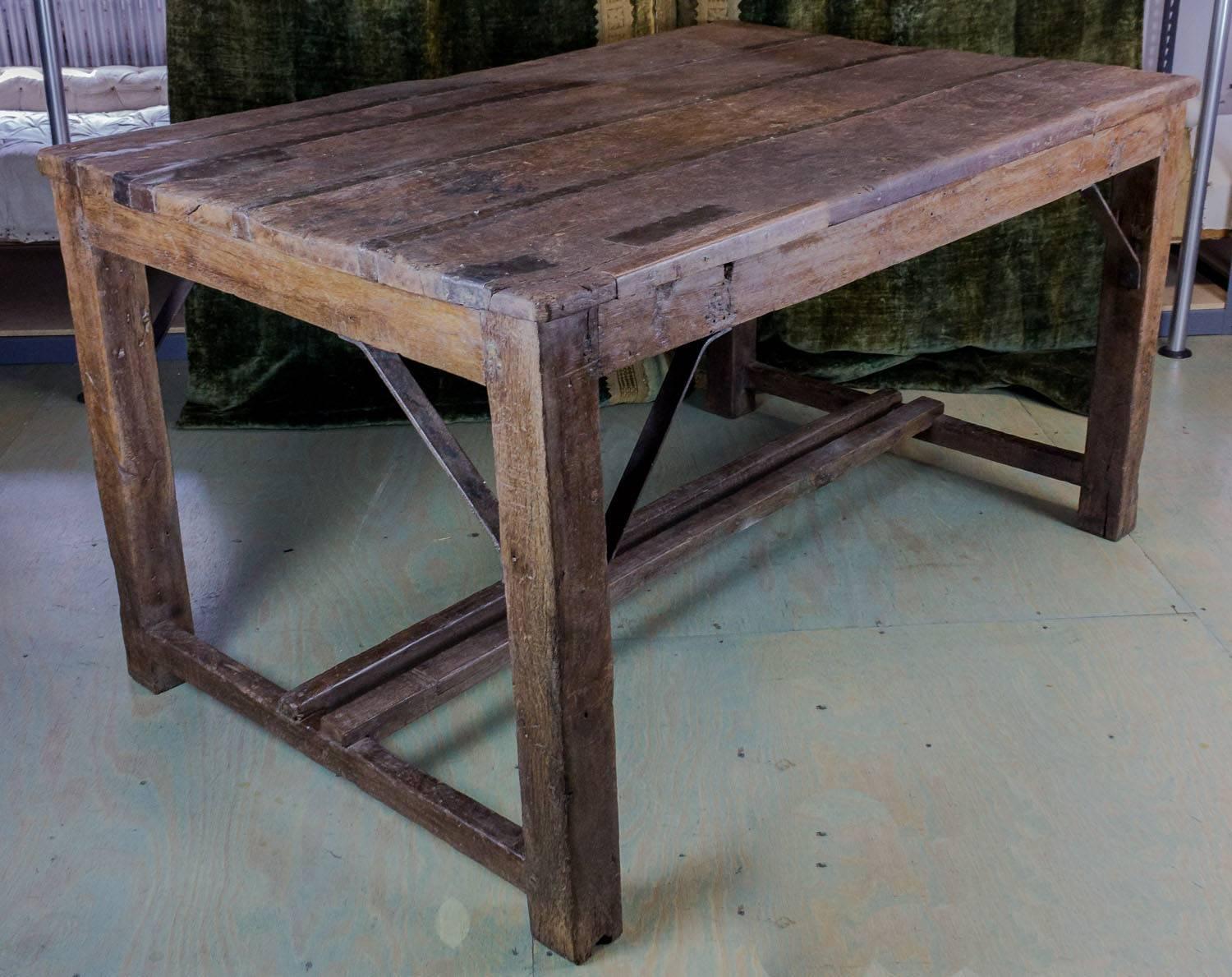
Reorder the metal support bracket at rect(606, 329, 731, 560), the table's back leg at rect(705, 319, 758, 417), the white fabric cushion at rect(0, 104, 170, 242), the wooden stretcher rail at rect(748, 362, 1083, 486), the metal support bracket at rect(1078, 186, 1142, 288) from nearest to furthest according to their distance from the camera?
the metal support bracket at rect(606, 329, 731, 560) < the metal support bracket at rect(1078, 186, 1142, 288) < the wooden stretcher rail at rect(748, 362, 1083, 486) < the table's back leg at rect(705, 319, 758, 417) < the white fabric cushion at rect(0, 104, 170, 242)

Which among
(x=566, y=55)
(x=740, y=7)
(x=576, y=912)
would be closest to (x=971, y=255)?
(x=740, y=7)

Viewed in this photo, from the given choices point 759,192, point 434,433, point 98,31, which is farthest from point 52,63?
point 759,192

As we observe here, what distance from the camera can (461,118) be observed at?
6.56 feet

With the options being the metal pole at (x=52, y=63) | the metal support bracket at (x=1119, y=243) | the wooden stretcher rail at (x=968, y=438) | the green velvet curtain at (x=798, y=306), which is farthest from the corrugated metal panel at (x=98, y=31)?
the metal support bracket at (x=1119, y=243)

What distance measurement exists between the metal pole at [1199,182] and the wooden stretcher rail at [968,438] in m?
A: 0.74

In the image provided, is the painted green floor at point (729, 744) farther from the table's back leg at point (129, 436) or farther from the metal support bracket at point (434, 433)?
the metal support bracket at point (434, 433)

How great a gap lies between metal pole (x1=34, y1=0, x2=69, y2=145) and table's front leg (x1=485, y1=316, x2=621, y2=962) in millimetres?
1906

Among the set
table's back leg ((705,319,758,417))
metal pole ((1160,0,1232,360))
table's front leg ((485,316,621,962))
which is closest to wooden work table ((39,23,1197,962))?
table's front leg ((485,316,621,962))

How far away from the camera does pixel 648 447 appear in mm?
1593

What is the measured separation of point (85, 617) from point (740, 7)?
175 cm

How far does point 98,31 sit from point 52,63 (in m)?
0.46

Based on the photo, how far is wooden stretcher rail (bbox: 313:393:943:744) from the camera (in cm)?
190

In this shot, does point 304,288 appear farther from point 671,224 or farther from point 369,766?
point 369,766

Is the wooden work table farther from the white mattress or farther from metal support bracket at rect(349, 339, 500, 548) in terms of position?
the white mattress
